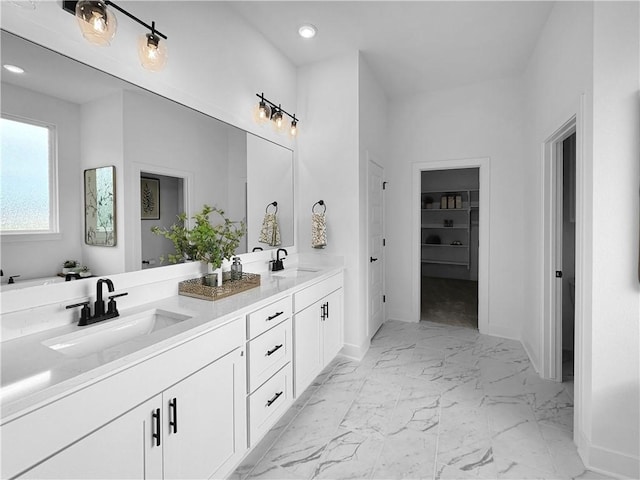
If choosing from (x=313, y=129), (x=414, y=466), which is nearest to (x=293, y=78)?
(x=313, y=129)

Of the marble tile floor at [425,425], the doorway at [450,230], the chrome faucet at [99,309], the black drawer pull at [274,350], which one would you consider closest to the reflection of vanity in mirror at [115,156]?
the chrome faucet at [99,309]

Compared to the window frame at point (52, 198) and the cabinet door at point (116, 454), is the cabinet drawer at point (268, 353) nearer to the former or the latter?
the cabinet door at point (116, 454)

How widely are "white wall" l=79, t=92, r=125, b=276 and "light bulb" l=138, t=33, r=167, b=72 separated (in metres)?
0.24

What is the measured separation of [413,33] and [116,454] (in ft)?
11.2

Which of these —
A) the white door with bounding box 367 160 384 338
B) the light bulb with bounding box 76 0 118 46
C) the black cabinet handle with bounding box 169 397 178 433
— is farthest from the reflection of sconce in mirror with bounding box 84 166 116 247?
the white door with bounding box 367 160 384 338

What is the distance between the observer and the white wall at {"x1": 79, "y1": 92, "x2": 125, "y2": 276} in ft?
4.83

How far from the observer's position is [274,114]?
279 centimetres

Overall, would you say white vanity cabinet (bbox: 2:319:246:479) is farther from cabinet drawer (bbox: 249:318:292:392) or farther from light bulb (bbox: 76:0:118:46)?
light bulb (bbox: 76:0:118:46)

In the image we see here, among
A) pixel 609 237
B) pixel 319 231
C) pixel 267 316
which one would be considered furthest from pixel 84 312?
pixel 609 237

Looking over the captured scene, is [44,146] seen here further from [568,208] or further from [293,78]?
[568,208]

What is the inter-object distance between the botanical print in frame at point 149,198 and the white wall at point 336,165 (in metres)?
1.60

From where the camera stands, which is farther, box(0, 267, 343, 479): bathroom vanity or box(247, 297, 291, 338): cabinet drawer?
box(247, 297, 291, 338): cabinet drawer

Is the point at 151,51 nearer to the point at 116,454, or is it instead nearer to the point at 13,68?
the point at 13,68

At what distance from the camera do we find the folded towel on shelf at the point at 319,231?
3031 millimetres
